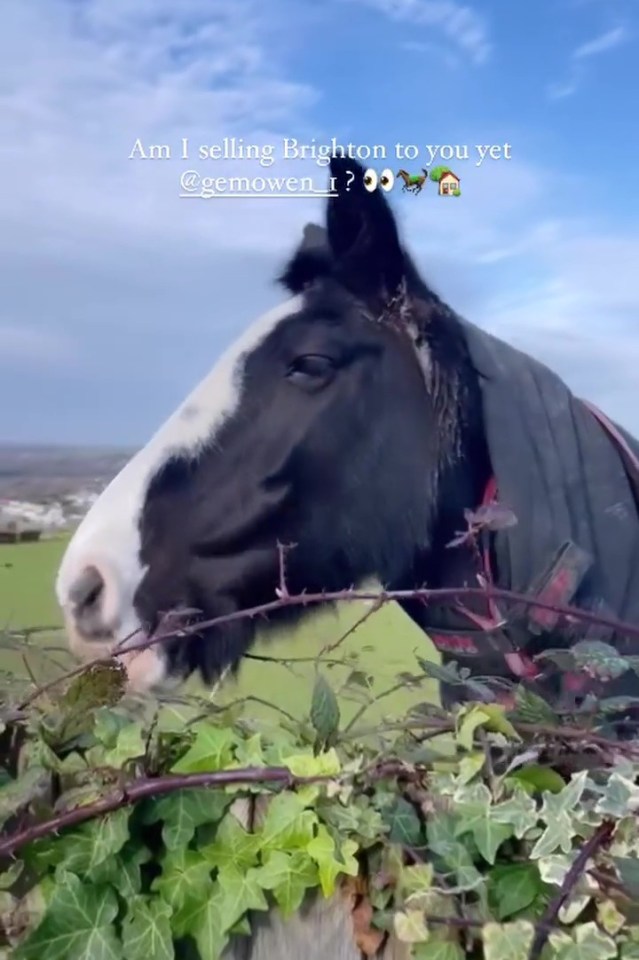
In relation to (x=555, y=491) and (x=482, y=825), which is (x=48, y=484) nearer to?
(x=555, y=491)

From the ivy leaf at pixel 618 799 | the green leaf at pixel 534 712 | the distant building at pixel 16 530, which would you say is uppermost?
the distant building at pixel 16 530

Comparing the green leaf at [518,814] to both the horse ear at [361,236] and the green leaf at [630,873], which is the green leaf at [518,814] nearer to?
the green leaf at [630,873]

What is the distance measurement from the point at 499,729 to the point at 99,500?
0.79 metres

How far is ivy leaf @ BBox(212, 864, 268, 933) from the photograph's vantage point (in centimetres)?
61

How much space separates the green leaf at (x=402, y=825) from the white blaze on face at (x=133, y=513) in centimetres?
65

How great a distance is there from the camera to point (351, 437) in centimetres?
134

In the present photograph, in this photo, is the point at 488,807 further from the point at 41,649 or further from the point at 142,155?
the point at 142,155

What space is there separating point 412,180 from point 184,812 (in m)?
0.97

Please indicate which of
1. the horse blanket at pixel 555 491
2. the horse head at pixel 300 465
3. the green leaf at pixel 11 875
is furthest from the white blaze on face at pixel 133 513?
the green leaf at pixel 11 875

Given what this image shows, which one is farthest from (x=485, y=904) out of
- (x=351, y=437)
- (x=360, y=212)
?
(x=360, y=212)

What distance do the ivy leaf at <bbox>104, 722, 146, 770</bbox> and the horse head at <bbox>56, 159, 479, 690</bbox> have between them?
60 cm

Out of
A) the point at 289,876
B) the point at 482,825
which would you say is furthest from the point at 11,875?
the point at 482,825

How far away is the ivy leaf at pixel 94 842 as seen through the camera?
603 millimetres

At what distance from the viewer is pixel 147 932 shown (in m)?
0.62
